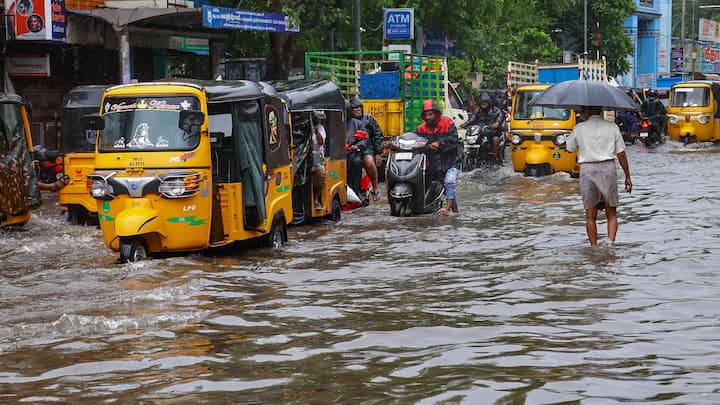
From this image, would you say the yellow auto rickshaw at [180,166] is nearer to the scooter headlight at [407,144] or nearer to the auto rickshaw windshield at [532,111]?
the scooter headlight at [407,144]

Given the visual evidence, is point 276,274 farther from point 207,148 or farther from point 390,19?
point 390,19

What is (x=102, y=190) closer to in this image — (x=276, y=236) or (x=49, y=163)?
(x=276, y=236)

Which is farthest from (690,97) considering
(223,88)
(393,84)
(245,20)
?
(223,88)

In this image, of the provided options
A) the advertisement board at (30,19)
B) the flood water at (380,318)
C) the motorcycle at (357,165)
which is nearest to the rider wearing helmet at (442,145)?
the flood water at (380,318)

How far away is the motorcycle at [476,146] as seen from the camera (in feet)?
85.6

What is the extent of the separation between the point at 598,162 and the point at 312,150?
4635 mm

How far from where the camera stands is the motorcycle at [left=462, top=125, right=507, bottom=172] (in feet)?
85.6

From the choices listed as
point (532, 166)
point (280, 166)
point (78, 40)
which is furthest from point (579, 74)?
point (280, 166)

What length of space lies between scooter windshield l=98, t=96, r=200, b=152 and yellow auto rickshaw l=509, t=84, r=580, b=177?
12.2 m

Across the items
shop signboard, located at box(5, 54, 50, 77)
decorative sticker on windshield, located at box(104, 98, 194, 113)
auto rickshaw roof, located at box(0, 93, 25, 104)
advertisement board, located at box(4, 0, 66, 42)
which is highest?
advertisement board, located at box(4, 0, 66, 42)

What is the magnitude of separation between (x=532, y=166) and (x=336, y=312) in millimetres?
14712

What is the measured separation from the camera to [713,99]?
114ft

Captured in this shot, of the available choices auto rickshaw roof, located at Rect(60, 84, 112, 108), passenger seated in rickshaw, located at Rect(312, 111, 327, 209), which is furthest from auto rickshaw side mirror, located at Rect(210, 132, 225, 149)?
auto rickshaw roof, located at Rect(60, 84, 112, 108)

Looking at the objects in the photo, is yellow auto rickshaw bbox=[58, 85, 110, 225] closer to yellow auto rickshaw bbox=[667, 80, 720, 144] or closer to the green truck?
the green truck
